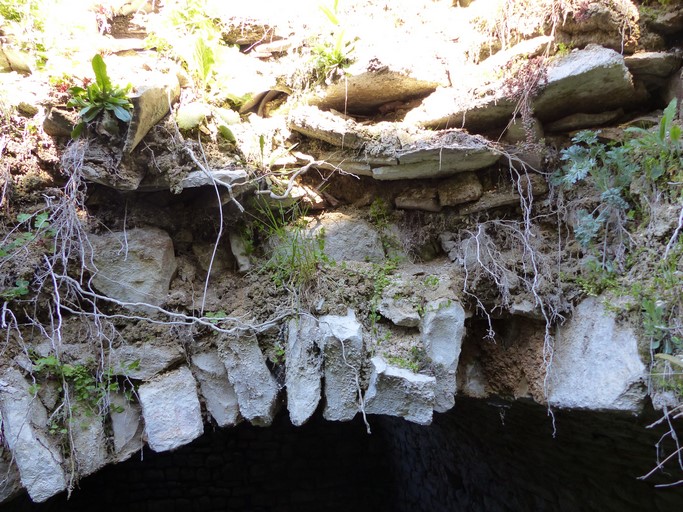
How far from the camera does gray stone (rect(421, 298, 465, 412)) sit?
1988 millimetres

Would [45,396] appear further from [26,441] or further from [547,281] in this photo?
[547,281]

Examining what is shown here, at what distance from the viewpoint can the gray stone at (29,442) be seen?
1730 mm

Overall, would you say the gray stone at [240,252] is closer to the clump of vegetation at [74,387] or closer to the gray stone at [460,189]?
the clump of vegetation at [74,387]

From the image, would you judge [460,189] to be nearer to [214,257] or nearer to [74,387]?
[214,257]

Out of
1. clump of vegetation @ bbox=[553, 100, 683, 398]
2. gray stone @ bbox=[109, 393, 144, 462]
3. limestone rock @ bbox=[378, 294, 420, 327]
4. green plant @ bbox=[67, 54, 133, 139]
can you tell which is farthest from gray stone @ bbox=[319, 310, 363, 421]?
green plant @ bbox=[67, 54, 133, 139]

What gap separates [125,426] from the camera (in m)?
1.93

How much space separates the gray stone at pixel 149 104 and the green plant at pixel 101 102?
2.1 inches

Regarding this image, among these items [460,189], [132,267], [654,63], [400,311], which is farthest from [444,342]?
[654,63]

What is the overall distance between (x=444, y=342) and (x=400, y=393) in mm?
304

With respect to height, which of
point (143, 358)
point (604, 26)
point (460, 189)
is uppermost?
point (604, 26)

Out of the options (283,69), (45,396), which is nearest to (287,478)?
(45,396)

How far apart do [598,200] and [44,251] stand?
2420 mm

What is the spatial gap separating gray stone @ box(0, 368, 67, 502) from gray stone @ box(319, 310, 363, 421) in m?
1.04

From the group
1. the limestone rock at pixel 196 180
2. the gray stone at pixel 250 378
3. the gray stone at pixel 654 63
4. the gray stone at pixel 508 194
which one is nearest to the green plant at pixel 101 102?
the limestone rock at pixel 196 180
